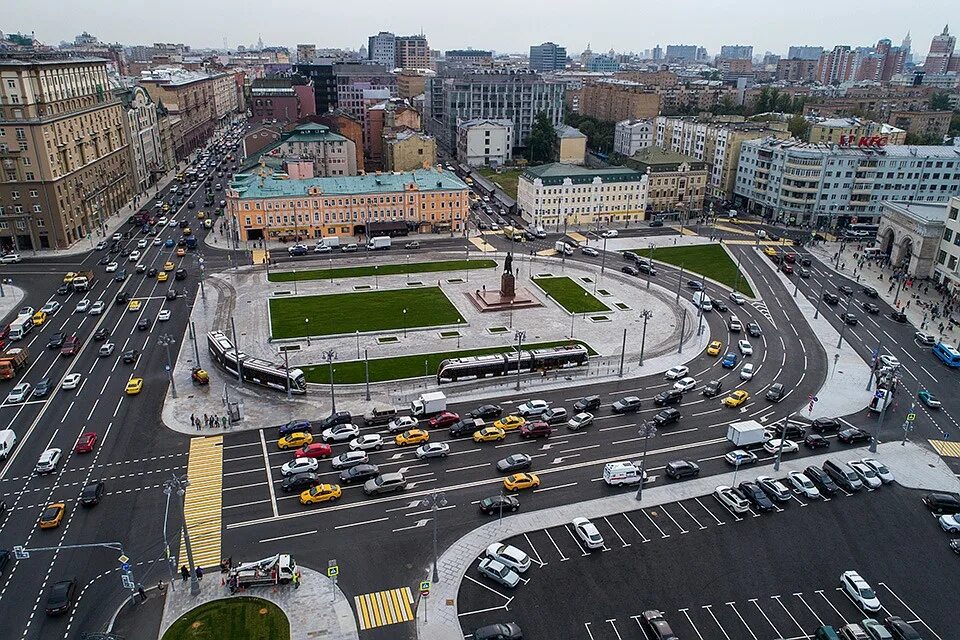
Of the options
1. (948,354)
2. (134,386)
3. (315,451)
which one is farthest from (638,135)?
(315,451)

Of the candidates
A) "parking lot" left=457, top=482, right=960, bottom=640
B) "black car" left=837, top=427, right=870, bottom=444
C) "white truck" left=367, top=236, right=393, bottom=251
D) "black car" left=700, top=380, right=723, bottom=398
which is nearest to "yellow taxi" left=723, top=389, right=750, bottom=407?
"black car" left=700, top=380, right=723, bottom=398

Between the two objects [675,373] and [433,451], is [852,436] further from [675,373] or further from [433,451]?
[433,451]

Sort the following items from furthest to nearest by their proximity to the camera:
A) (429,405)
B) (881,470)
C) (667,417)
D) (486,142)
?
(486,142), (667,417), (429,405), (881,470)

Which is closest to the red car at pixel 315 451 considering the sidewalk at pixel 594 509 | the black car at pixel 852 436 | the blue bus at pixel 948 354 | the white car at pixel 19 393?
the sidewalk at pixel 594 509

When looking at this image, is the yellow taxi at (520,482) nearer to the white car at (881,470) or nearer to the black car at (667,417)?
the black car at (667,417)

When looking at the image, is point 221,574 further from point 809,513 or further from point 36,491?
point 809,513

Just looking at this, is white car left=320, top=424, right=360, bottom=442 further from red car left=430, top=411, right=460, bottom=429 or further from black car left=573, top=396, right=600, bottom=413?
black car left=573, top=396, right=600, bottom=413
